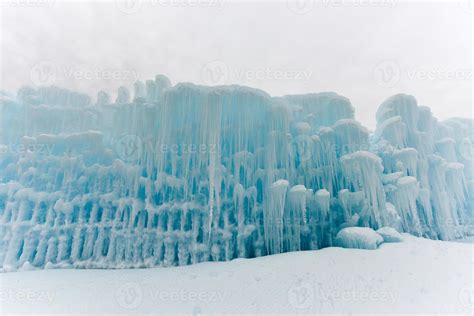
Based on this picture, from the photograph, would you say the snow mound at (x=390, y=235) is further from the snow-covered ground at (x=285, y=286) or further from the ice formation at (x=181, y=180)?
the ice formation at (x=181, y=180)


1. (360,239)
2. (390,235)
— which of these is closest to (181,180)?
(360,239)

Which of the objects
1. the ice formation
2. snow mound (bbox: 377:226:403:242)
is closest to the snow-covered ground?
snow mound (bbox: 377:226:403:242)

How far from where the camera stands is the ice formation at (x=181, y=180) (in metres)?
13.0

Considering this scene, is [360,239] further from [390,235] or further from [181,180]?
[181,180]

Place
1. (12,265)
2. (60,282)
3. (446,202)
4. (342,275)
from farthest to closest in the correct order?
(446,202) < (12,265) < (60,282) < (342,275)

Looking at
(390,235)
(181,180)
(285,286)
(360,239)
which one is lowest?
(285,286)

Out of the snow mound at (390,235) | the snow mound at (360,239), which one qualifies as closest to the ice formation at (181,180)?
the snow mound at (390,235)

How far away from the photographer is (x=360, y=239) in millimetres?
11133

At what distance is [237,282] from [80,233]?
31.5 feet

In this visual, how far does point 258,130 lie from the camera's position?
47.3 feet

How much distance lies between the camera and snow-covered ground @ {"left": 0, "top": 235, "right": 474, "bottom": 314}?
7284 mm

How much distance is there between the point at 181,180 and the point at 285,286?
777cm

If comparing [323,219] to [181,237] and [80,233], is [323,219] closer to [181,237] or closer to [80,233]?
[181,237]

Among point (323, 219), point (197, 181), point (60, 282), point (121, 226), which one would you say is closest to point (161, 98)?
point (197, 181)
